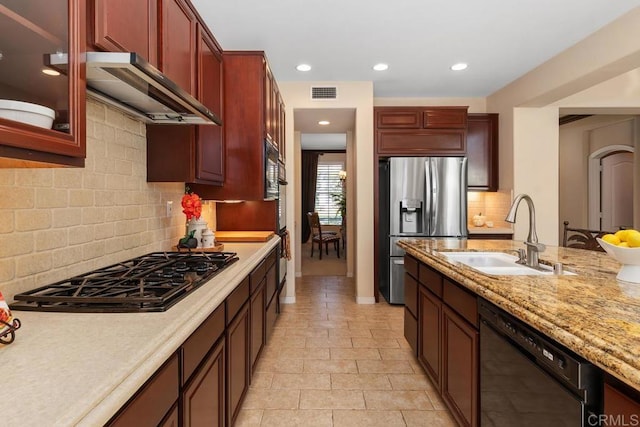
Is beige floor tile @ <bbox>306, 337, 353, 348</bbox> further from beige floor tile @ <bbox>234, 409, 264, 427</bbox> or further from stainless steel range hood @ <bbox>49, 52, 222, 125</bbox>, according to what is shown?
stainless steel range hood @ <bbox>49, 52, 222, 125</bbox>

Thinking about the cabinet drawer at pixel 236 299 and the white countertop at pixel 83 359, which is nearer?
the white countertop at pixel 83 359

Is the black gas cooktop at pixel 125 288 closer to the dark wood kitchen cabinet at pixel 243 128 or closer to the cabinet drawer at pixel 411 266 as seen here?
the dark wood kitchen cabinet at pixel 243 128

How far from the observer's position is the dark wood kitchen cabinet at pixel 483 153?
4.64 m

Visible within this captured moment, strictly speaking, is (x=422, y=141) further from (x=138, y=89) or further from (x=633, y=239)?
(x=138, y=89)

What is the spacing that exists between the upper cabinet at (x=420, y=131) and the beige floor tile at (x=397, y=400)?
2.83m

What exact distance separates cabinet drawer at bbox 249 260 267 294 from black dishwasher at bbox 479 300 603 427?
132 cm

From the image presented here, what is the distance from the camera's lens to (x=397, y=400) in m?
2.19

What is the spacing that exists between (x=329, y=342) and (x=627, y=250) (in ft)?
7.68

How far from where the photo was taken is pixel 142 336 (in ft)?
2.97

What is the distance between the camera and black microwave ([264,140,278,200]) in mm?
Result: 2896

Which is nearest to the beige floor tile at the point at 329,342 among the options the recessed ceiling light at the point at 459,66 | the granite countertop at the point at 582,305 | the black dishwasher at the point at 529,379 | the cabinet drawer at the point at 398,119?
the granite countertop at the point at 582,305

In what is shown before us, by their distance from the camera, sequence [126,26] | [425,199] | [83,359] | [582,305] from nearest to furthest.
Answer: [83,359] → [582,305] → [126,26] → [425,199]

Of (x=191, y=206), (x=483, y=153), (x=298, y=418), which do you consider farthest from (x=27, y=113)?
(x=483, y=153)

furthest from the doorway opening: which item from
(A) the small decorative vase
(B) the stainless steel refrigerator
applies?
(A) the small decorative vase
